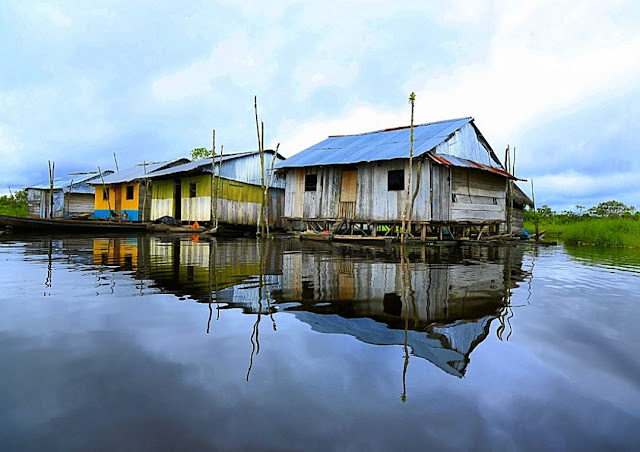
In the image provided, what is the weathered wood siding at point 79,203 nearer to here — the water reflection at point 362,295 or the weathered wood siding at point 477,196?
the water reflection at point 362,295

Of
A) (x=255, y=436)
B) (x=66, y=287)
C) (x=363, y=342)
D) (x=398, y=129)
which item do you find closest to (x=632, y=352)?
(x=363, y=342)

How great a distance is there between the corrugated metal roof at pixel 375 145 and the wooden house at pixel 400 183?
49 mm

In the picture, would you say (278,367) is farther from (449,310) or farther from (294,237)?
(294,237)

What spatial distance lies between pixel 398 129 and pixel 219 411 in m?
19.5

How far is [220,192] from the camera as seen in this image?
2138 cm

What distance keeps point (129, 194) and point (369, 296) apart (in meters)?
26.0

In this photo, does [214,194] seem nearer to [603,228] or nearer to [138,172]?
[138,172]

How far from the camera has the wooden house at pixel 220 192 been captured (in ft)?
69.8

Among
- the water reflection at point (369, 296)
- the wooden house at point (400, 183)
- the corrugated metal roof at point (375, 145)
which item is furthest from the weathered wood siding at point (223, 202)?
the water reflection at point (369, 296)

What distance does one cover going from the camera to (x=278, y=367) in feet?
7.48

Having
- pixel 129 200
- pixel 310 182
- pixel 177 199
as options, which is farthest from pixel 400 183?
pixel 129 200

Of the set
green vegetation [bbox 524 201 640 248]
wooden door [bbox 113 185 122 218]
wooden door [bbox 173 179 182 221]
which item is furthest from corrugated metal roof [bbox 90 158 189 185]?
green vegetation [bbox 524 201 640 248]

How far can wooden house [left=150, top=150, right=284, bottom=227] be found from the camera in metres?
21.3

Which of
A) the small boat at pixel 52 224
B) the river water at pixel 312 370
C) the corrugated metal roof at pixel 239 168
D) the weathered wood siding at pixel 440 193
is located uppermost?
the corrugated metal roof at pixel 239 168
